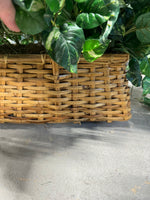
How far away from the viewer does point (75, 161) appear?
547mm

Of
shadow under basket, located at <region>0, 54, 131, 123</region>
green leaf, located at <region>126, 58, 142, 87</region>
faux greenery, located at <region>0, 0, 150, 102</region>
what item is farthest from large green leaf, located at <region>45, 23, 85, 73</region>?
green leaf, located at <region>126, 58, 142, 87</region>

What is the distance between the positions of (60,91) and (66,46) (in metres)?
0.20

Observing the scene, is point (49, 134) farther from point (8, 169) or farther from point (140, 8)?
point (140, 8)

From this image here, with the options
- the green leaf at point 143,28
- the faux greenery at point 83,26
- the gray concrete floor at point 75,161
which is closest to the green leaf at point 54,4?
the faux greenery at point 83,26

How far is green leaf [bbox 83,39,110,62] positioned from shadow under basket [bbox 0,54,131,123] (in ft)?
0.27

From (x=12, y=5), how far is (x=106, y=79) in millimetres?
363

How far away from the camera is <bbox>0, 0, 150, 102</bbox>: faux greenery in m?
0.48

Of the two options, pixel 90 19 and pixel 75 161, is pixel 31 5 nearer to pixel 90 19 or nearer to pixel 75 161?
pixel 90 19

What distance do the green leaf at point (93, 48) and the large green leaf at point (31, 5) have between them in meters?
0.14

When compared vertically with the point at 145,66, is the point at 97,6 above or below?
above

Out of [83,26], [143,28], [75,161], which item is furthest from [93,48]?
[75,161]

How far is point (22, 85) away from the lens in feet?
2.24

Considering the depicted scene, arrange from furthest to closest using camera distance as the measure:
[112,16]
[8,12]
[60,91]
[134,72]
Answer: [134,72]
[60,91]
[112,16]
[8,12]

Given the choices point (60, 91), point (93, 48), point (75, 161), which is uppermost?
point (93, 48)
